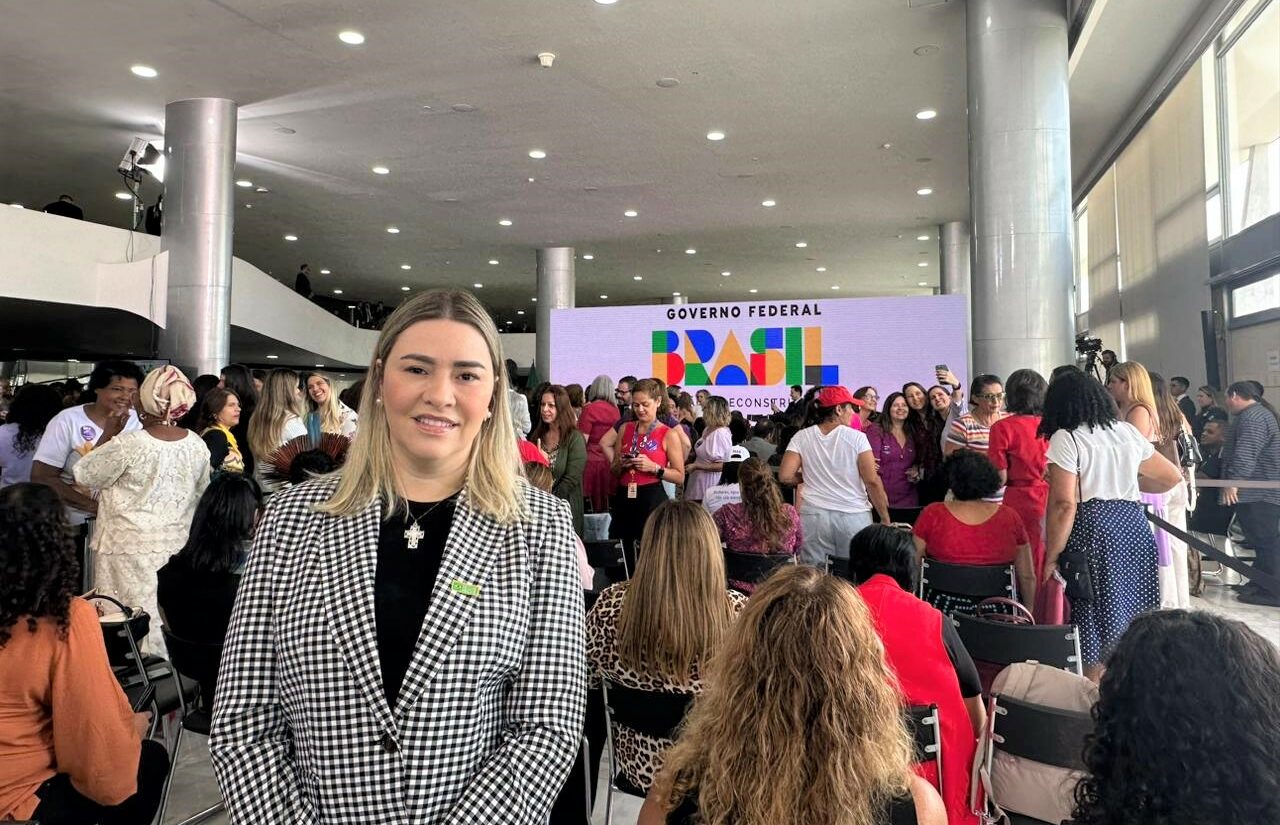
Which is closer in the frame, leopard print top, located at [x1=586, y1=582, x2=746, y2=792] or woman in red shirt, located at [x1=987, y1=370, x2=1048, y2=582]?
leopard print top, located at [x1=586, y1=582, x2=746, y2=792]

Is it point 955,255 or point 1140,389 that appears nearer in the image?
point 1140,389

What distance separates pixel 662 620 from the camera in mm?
2035

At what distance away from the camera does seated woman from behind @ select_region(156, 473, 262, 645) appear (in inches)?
101

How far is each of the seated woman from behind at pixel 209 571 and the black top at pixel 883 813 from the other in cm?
183

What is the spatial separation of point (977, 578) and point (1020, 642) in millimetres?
756

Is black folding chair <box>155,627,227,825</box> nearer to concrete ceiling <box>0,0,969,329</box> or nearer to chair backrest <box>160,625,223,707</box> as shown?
chair backrest <box>160,625,223,707</box>

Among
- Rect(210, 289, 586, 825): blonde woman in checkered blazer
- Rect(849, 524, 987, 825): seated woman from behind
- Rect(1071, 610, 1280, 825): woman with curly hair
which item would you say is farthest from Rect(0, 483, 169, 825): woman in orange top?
Rect(1071, 610, 1280, 825): woman with curly hair

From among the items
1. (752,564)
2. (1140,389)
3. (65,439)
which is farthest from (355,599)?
(1140,389)

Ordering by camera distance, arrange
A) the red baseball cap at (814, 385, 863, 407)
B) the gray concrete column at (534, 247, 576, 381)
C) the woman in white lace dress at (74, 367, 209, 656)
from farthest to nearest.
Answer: the gray concrete column at (534, 247, 576, 381) < the red baseball cap at (814, 385, 863, 407) < the woman in white lace dress at (74, 367, 209, 656)

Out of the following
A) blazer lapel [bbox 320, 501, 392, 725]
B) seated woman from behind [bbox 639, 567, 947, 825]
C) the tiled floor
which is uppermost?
blazer lapel [bbox 320, 501, 392, 725]

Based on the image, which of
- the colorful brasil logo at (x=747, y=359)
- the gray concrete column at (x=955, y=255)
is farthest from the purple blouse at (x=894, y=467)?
the gray concrete column at (x=955, y=255)

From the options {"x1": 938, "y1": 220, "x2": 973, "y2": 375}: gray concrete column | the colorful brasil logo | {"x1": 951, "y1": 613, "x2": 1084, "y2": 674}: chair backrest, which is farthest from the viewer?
{"x1": 938, "y1": 220, "x2": 973, "y2": 375}: gray concrete column

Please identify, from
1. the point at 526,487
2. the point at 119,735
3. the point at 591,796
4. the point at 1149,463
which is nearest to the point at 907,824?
the point at 526,487

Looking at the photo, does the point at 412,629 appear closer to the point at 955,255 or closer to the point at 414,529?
the point at 414,529
